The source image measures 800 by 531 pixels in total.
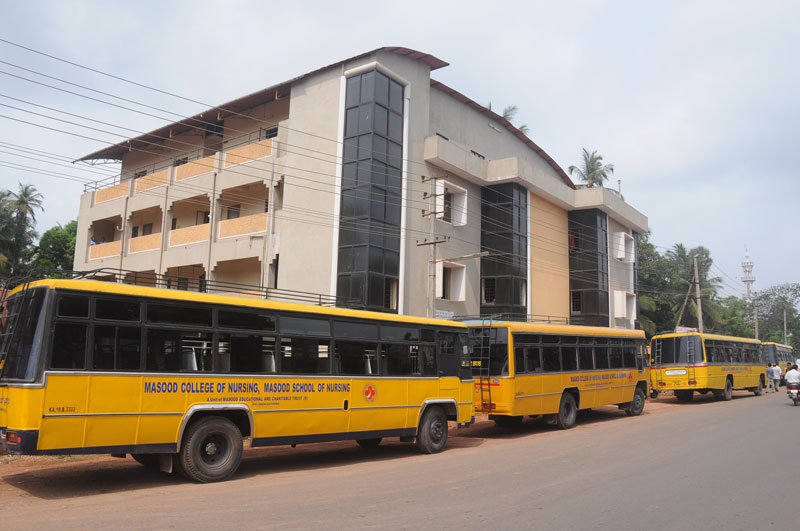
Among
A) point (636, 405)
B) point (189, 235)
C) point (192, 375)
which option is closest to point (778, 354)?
point (636, 405)

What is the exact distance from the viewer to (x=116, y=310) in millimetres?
8055

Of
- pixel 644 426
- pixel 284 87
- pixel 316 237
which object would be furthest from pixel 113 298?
pixel 284 87

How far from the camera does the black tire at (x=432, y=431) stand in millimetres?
12156

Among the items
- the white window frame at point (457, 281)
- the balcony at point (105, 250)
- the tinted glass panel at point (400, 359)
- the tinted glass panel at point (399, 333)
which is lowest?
the tinted glass panel at point (400, 359)

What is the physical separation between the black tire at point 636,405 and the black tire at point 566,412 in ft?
14.0

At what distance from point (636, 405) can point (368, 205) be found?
1135cm

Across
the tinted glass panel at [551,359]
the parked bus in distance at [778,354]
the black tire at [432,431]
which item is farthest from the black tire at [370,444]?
the parked bus in distance at [778,354]

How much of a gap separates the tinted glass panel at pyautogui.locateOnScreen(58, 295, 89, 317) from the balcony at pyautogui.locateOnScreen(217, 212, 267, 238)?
17.9 meters

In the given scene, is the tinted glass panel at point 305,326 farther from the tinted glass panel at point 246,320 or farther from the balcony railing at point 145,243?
the balcony railing at point 145,243

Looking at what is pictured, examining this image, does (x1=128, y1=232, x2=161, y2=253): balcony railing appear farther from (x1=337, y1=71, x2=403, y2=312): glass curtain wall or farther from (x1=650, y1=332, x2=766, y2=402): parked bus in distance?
(x1=650, y1=332, x2=766, y2=402): parked bus in distance

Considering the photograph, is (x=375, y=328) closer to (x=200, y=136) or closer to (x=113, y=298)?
(x=113, y=298)

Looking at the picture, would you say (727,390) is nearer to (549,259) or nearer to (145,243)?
(549,259)

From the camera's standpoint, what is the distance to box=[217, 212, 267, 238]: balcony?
2570 cm

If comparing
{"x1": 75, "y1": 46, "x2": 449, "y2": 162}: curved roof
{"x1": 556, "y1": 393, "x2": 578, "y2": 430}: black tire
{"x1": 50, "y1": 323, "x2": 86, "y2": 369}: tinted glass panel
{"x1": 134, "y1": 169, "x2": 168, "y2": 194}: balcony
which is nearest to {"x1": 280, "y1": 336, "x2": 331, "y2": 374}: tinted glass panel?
{"x1": 50, "y1": 323, "x2": 86, "y2": 369}: tinted glass panel
